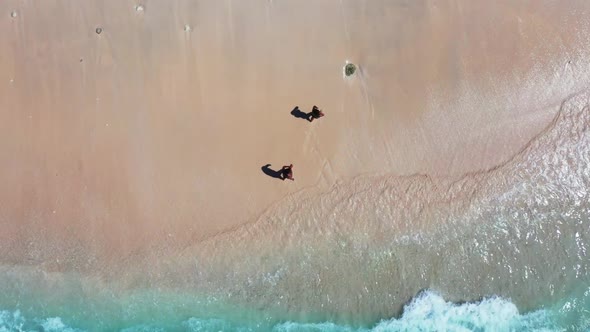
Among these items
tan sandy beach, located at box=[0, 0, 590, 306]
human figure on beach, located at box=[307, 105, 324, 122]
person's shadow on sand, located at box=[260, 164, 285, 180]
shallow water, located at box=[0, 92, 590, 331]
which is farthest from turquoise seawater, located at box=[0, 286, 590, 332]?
human figure on beach, located at box=[307, 105, 324, 122]

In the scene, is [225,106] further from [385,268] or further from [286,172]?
[385,268]

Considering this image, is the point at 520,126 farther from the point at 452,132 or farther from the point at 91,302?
the point at 91,302

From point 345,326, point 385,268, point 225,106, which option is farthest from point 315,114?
point 345,326

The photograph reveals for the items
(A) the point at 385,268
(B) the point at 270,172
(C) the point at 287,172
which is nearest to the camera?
(C) the point at 287,172

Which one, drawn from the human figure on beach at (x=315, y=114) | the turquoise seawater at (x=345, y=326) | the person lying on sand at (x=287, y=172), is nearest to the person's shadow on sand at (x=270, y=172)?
the person lying on sand at (x=287, y=172)

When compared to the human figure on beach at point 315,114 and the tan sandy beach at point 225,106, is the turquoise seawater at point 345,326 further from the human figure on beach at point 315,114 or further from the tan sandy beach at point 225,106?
the human figure on beach at point 315,114

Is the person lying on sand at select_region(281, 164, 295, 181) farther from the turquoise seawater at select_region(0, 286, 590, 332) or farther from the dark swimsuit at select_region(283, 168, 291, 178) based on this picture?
the turquoise seawater at select_region(0, 286, 590, 332)

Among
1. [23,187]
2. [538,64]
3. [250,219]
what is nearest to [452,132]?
[538,64]
